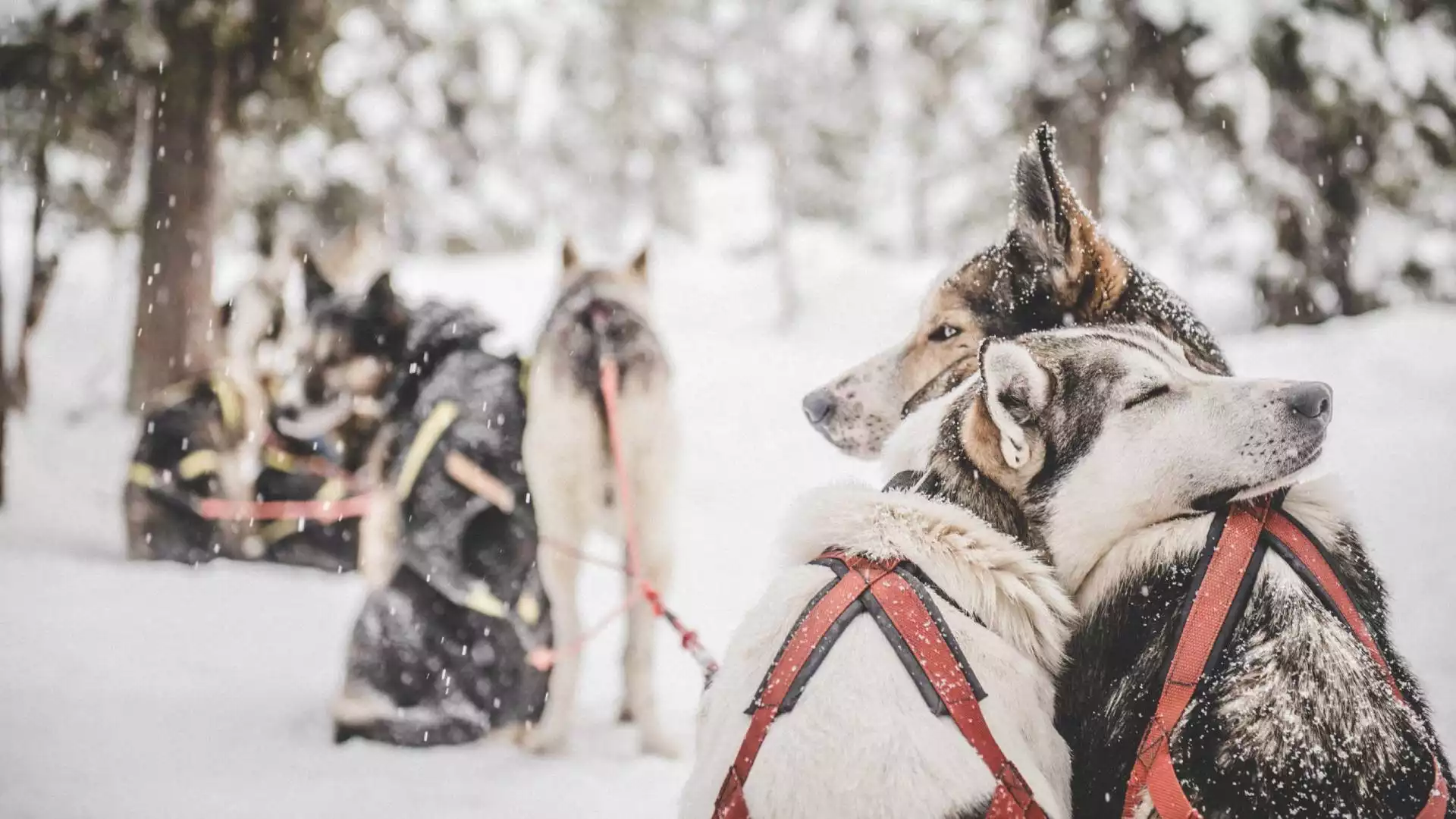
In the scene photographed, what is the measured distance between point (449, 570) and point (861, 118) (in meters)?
17.3

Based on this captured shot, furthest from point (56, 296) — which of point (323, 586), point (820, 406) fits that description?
point (820, 406)

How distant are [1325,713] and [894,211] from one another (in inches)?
1184

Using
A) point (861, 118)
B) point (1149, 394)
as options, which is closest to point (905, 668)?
point (1149, 394)

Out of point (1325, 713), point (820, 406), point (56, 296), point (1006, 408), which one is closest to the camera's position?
point (1325, 713)

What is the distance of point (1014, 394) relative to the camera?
1.64m

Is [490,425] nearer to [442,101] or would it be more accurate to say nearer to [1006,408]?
[1006,408]

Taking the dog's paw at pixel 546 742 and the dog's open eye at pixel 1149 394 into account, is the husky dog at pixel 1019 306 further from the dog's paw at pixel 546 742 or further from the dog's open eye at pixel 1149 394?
the dog's paw at pixel 546 742

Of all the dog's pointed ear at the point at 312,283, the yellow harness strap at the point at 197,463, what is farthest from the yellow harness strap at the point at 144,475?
the dog's pointed ear at the point at 312,283

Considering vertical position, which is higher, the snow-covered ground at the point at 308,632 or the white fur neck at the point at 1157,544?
the white fur neck at the point at 1157,544

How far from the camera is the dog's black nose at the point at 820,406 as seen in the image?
260 centimetres

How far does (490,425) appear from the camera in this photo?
396cm

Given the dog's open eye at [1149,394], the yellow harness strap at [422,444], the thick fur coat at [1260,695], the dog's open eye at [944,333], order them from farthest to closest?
the yellow harness strap at [422,444], the dog's open eye at [944,333], the dog's open eye at [1149,394], the thick fur coat at [1260,695]

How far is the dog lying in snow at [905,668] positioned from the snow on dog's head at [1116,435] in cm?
2

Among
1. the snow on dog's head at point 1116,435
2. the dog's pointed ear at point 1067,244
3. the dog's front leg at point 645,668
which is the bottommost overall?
the dog's front leg at point 645,668
